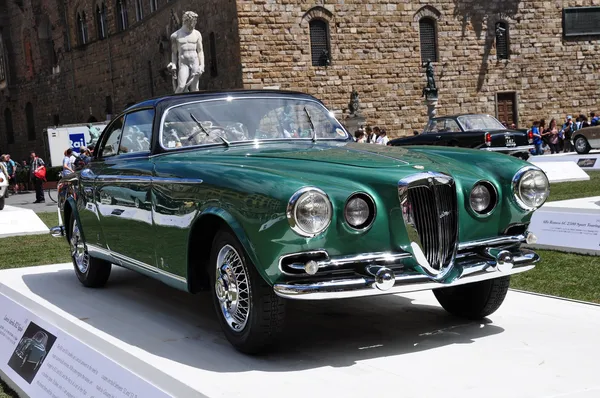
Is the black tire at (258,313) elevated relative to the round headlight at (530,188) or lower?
lower

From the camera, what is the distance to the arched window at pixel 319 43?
30.0 m

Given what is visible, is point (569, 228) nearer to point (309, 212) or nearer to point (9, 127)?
point (309, 212)

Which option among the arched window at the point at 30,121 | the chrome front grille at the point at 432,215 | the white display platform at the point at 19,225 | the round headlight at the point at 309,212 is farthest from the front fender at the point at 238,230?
the arched window at the point at 30,121

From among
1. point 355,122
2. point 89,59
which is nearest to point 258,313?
point 355,122

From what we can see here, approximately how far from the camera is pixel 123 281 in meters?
7.59

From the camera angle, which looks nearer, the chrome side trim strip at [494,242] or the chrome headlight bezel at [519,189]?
the chrome side trim strip at [494,242]

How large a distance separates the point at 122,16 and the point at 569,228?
120ft

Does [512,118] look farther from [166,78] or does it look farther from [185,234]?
[185,234]

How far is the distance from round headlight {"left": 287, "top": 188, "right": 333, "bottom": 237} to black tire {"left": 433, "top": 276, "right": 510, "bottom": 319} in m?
1.49

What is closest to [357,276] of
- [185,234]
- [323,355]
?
[323,355]

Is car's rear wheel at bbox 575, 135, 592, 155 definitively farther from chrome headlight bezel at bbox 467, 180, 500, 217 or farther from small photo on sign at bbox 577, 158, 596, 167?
chrome headlight bezel at bbox 467, 180, 500, 217

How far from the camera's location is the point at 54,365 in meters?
4.84

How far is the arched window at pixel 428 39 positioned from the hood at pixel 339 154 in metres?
27.0

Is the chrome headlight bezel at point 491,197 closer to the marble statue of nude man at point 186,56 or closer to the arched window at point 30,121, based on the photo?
the marble statue of nude man at point 186,56
